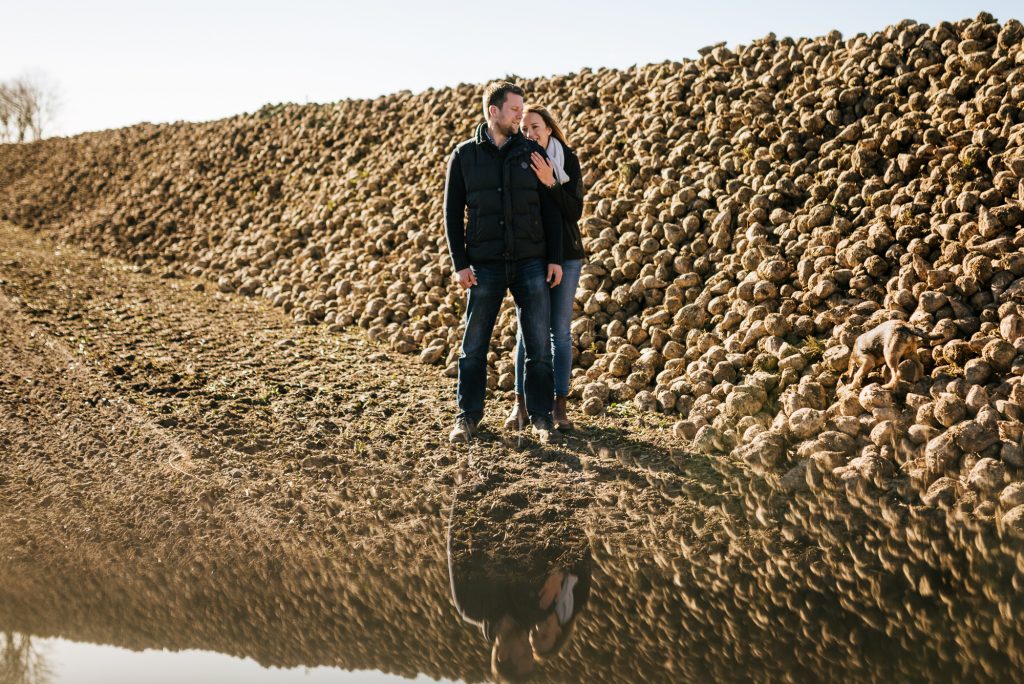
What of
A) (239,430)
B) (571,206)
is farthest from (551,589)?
(239,430)

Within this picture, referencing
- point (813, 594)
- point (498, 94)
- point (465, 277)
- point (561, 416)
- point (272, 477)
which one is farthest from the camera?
point (561, 416)

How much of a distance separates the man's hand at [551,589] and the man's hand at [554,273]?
5.76ft

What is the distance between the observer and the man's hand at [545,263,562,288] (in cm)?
446

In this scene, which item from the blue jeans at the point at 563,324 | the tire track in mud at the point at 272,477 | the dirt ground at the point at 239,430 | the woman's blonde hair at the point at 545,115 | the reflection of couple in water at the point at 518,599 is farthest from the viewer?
the blue jeans at the point at 563,324

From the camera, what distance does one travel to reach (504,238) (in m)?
4.38

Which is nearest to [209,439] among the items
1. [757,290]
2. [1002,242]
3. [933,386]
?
[757,290]

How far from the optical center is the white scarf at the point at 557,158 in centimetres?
454

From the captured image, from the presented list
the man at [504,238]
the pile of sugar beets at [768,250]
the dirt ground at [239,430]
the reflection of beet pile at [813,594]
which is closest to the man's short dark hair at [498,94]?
the man at [504,238]

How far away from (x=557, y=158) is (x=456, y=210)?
598mm

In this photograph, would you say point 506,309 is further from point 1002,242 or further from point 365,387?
point 1002,242

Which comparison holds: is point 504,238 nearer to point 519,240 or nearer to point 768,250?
point 519,240

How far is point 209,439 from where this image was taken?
4.77m

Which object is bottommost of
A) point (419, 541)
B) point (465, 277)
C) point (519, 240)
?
point (419, 541)

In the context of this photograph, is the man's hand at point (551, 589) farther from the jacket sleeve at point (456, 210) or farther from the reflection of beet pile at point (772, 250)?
the jacket sleeve at point (456, 210)
